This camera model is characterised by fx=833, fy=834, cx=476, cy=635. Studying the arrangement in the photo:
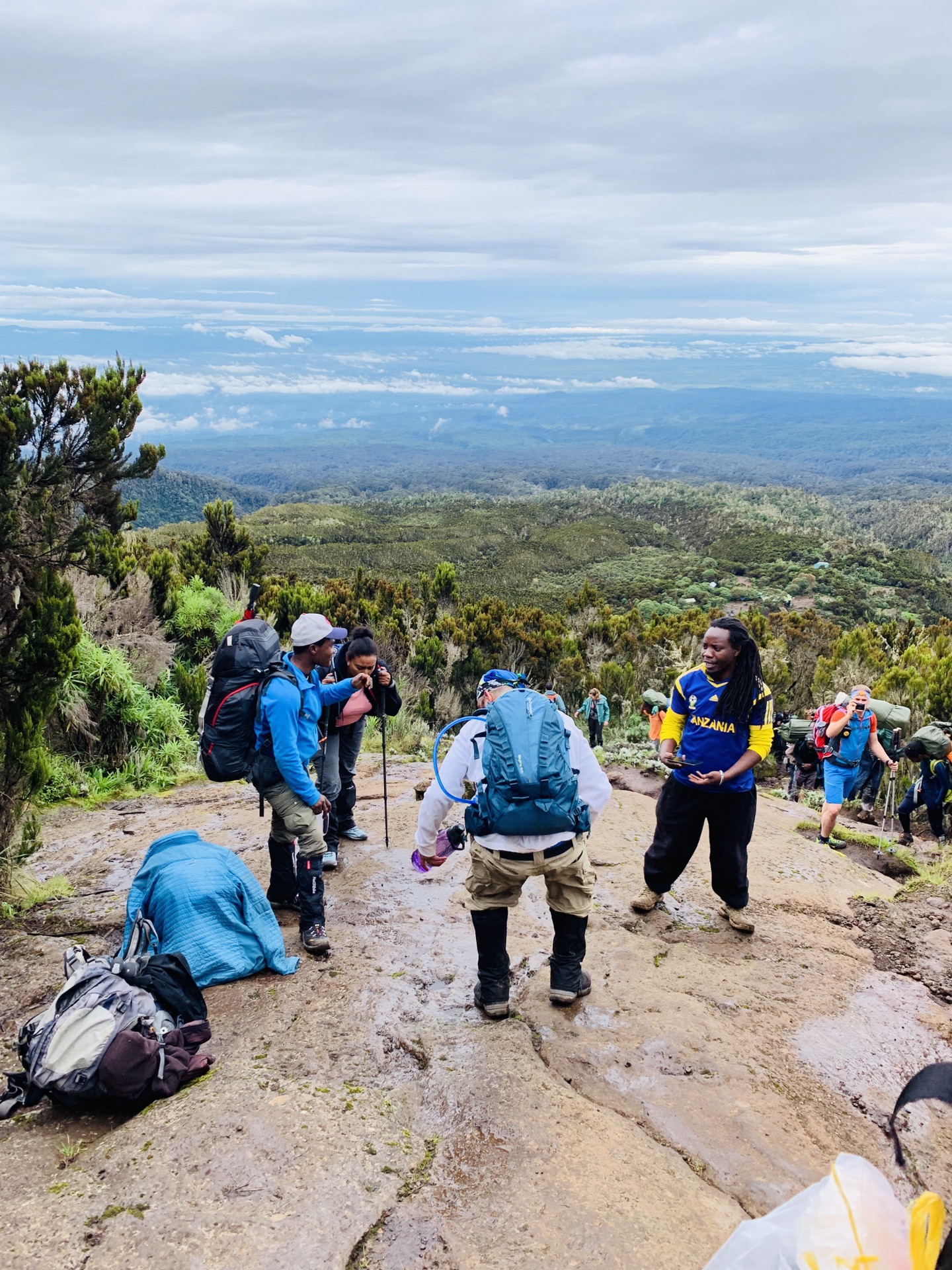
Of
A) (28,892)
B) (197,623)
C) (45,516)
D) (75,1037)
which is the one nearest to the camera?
(75,1037)

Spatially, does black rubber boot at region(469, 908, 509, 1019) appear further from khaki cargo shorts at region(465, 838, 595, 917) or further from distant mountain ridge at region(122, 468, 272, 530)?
distant mountain ridge at region(122, 468, 272, 530)

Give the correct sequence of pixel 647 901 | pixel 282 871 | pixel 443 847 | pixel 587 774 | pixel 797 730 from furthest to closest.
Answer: pixel 797 730
pixel 647 901
pixel 282 871
pixel 443 847
pixel 587 774

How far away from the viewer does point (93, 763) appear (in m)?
8.55

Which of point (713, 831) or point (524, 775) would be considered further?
point (713, 831)

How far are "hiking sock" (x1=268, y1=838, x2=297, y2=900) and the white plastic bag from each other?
340cm

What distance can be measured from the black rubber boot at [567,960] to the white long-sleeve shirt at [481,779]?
524 mm

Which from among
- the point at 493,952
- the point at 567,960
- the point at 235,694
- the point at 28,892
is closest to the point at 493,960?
the point at 493,952

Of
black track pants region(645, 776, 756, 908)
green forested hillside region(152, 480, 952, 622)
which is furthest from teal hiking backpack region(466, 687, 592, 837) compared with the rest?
green forested hillside region(152, 480, 952, 622)

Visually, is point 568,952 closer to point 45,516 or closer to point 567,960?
point 567,960

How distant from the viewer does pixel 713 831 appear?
474 centimetres

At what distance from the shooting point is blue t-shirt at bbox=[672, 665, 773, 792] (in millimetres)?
4477

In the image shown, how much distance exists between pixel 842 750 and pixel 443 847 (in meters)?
4.49

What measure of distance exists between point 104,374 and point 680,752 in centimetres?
677

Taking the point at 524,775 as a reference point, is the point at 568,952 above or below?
below
